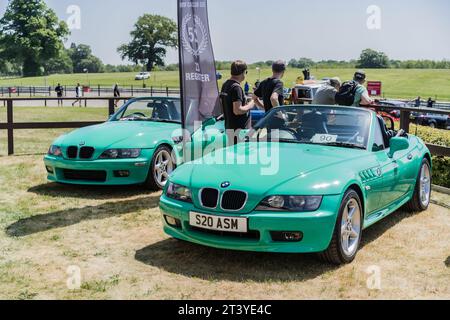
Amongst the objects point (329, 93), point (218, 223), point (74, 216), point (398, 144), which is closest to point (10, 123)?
point (74, 216)

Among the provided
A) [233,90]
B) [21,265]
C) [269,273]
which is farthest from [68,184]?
[269,273]

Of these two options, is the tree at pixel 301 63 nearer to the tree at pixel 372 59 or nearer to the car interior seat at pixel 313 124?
the tree at pixel 372 59

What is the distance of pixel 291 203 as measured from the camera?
4.77m

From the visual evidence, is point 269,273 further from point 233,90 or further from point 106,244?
point 233,90

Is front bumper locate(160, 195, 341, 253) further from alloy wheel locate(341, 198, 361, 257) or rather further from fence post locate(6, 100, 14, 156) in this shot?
fence post locate(6, 100, 14, 156)

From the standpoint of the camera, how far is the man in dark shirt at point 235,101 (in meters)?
7.52

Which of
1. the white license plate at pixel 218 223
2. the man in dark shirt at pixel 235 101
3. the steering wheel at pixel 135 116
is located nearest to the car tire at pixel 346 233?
the white license plate at pixel 218 223

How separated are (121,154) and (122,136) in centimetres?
38

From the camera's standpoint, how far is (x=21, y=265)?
16.7 ft

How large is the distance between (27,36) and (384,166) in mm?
94898

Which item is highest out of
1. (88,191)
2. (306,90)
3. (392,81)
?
(392,81)

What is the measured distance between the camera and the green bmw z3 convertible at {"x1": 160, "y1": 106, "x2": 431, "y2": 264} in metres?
4.77

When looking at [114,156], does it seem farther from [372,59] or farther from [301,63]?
[301,63]

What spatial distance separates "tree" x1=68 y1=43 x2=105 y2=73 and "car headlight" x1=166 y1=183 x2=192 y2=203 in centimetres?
15845
